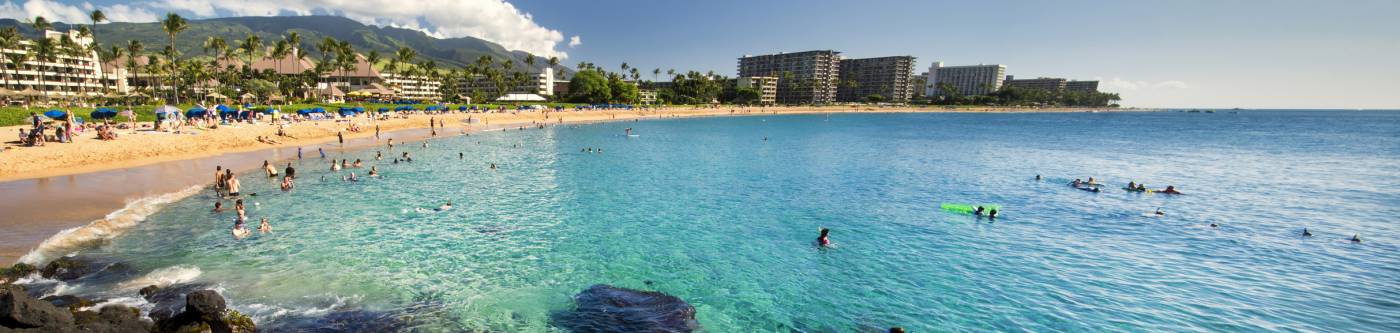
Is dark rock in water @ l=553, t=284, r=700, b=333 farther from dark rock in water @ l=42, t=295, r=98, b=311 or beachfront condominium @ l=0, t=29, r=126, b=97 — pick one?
beachfront condominium @ l=0, t=29, r=126, b=97

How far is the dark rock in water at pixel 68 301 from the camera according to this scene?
11.2 meters

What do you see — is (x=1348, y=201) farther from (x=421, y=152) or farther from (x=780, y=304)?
(x=421, y=152)

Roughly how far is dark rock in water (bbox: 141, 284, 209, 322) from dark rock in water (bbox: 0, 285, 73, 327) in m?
1.47

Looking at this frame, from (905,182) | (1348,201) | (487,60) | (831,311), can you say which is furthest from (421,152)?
(487,60)

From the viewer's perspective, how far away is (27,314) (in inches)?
341

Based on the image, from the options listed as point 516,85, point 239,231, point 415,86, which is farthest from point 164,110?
point 415,86

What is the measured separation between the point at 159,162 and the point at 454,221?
76.6ft

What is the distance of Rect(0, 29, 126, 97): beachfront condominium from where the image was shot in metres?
82.6

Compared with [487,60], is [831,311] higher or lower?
lower

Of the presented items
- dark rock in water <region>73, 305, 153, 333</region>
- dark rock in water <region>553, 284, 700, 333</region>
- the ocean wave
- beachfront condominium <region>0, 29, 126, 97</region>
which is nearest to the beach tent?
the ocean wave

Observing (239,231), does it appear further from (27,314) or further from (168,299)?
(27,314)

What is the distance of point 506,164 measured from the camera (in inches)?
1494

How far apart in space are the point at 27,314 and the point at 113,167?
89.6ft

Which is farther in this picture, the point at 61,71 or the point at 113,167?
the point at 61,71
